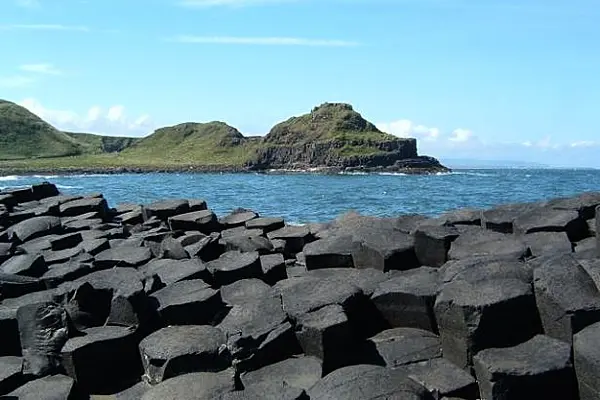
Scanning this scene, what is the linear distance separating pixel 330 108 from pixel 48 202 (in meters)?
143

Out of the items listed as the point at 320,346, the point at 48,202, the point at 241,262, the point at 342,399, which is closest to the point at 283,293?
the point at 320,346

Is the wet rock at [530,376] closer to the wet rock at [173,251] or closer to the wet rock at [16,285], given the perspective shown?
the wet rock at [173,251]

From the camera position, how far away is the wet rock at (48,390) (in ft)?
22.3

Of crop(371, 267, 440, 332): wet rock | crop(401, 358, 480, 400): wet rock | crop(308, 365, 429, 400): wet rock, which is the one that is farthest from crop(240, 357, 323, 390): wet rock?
crop(371, 267, 440, 332): wet rock

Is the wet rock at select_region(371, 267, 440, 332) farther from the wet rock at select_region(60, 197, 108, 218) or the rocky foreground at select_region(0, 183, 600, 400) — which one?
the wet rock at select_region(60, 197, 108, 218)

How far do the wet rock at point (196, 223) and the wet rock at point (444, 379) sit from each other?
8.78 meters

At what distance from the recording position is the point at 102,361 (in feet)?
24.8

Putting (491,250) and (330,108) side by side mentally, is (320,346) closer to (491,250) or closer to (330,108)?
(491,250)

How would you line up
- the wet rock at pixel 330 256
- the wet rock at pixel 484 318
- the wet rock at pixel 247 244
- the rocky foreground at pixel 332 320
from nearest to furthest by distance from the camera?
the rocky foreground at pixel 332 320 → the wet rock at pixel 484 318 → the wet rock at pixel 330 256 → the wet rock at pixel 247 244

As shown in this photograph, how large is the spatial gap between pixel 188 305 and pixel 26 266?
3738 millimetres

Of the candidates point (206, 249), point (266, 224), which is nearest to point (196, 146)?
point (266, 224)

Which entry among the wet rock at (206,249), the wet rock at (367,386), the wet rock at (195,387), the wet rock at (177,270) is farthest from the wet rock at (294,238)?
the wet rock at (367,386)

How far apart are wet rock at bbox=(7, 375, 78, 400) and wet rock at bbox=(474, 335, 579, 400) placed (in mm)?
4106

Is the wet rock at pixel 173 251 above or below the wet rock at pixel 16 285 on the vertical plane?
above
